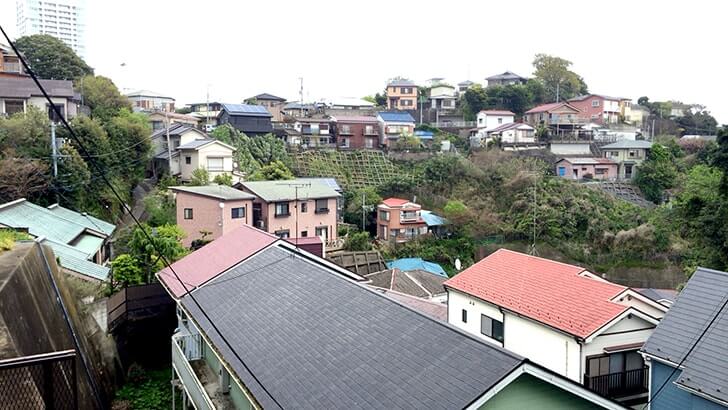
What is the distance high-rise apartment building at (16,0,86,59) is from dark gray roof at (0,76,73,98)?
78081mm

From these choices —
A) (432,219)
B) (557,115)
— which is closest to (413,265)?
(432,219)

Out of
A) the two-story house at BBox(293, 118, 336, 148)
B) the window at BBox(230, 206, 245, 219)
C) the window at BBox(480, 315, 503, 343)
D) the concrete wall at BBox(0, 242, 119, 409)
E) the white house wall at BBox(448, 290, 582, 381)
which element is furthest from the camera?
the two-story house at BBox(293, 118, 336, 148)

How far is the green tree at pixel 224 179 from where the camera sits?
2789cm

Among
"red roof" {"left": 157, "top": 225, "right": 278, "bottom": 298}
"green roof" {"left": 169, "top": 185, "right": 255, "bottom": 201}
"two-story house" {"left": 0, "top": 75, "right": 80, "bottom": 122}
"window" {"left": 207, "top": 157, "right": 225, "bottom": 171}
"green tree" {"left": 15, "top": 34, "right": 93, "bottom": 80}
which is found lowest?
"red roof" {"left": 157, "top": 225, "right": 278, "bottom": 298}

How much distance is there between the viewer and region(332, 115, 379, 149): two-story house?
133 feet

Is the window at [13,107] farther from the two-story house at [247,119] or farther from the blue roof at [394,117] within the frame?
the blue roof at [394,117]

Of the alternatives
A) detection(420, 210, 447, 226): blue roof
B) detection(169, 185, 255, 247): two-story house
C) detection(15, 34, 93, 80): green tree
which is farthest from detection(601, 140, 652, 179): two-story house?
detection(15, 34, 93, 80): green tree

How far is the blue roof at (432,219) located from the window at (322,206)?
5.86 metres

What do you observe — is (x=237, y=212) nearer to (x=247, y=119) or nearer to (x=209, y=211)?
(x=209, y=211)

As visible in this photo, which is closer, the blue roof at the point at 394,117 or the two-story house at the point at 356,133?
the two-story house at the point at 356,133

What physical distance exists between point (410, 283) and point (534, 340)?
8527 millimetres

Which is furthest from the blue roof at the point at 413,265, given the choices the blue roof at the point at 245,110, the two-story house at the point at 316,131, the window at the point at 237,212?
the blue roof at the point at 245,110

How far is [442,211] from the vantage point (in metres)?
30.6

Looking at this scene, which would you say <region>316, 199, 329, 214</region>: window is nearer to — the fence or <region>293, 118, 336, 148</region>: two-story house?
the fence
